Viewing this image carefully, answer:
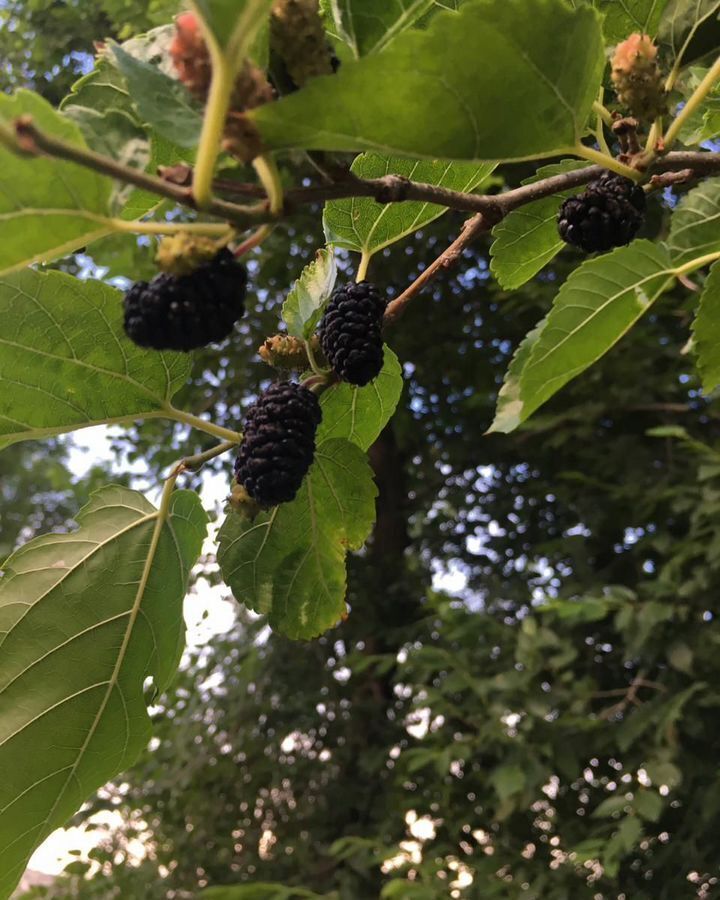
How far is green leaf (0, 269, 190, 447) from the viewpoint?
1.46 feet

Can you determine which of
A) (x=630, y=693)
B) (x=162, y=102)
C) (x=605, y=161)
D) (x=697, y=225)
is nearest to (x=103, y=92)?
(x=162, y=102)

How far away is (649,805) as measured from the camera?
1392 millimetres

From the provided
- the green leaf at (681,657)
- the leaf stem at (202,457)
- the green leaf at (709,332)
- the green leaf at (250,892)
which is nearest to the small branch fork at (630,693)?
the green leaf at (681,657)

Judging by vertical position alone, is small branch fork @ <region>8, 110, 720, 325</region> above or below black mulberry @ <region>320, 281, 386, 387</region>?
above

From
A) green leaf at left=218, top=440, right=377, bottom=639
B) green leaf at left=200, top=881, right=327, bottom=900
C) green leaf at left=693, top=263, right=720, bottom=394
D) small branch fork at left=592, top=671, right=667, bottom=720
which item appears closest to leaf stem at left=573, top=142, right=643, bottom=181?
green leaf at left=693, top=263, right=720, bottom=394

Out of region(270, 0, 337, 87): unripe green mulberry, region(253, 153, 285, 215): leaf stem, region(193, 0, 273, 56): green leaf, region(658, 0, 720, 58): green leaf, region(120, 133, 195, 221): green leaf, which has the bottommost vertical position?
region(658, 0, 720, 58): green leaf

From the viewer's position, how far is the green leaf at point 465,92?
9.7 inches

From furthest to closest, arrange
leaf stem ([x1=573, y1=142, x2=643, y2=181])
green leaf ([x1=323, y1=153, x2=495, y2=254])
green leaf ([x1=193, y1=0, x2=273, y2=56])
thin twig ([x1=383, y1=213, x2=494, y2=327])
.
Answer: green leaf ([x1=323, y1=153, x2=495, y2=254]) < thin twig ([x1=383, y1=213, x2=494, y2=327]) < leaf stem ([x1=573, y1=142, x2=643, y2=181]) < green leaf ([x1=193, y1=0, x2=273, y2=56])

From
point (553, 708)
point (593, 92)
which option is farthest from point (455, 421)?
point (593, 92)

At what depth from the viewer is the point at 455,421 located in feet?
8.54

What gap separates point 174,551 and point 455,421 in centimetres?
213

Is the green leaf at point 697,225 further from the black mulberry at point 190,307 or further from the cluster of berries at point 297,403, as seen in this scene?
the black mulberry at point 190,307

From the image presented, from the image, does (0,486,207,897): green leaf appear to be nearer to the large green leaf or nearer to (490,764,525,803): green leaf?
the large green leaf

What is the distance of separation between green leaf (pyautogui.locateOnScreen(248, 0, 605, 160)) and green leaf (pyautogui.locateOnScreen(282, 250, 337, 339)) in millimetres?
160
